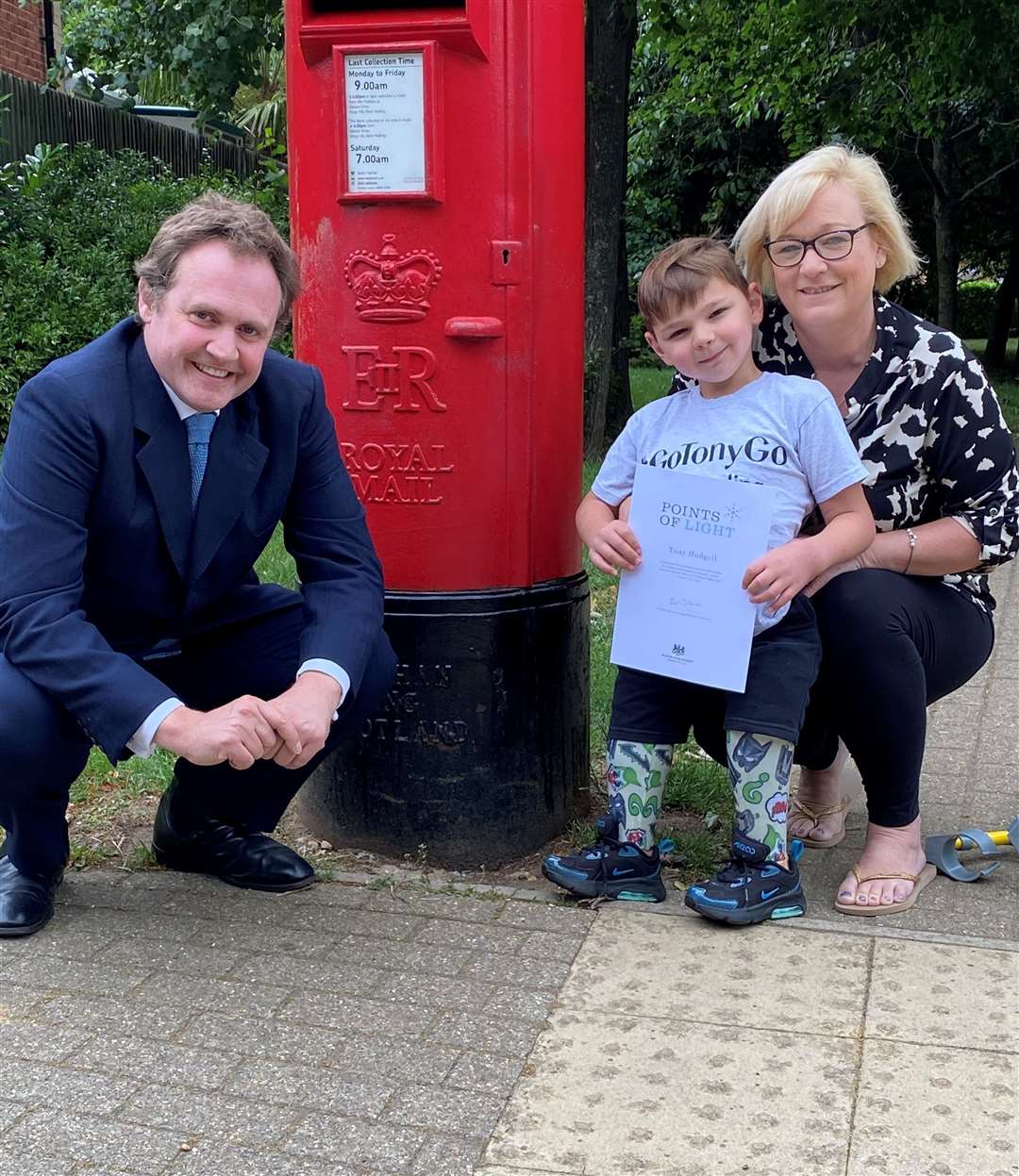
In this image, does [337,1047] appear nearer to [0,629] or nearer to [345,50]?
[0,629]

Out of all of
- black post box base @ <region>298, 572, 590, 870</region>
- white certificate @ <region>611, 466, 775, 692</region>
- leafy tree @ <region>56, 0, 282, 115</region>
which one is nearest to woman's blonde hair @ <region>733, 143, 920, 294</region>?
white certificate @ <region>611, 466, 775, 692</region>

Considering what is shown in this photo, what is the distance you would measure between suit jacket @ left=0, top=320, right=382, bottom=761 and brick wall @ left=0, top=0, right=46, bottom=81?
12400 mm

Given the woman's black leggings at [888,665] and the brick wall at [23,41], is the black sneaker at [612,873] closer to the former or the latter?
the woman's black leggings at [888,665]

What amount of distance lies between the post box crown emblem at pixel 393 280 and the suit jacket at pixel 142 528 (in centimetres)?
23

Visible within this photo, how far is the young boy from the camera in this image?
295cm

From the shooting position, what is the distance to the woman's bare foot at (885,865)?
10.3 ft

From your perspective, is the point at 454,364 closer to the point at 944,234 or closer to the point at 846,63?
the point at 846,63

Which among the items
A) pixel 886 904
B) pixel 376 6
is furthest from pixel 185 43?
pixel 886 904

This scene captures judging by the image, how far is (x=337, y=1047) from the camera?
254cm

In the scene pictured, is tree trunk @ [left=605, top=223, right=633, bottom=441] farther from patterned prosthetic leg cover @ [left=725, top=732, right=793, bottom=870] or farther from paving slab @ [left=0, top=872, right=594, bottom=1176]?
paving slab @ [left=0, top=872, right=594, bottom=1176]

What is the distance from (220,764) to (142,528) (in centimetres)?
60

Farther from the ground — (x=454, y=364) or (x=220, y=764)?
(x=454, y=364)

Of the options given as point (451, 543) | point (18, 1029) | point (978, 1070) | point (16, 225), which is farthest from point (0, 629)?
point (16, 225)

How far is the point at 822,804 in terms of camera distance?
3598 millimetres
